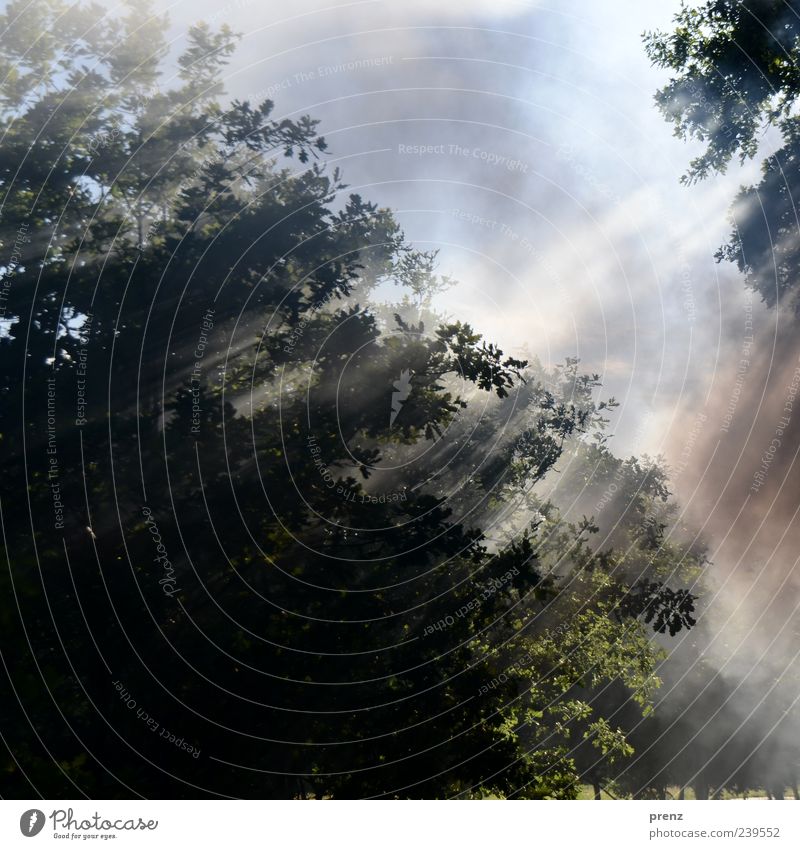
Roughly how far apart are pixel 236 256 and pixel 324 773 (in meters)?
4.36

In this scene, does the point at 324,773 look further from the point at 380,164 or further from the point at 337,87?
the point at 337,87

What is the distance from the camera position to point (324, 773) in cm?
418

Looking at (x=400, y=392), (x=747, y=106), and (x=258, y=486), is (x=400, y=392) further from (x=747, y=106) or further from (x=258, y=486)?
(x=747, y=106)

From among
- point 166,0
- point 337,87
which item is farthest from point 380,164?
point 166,0

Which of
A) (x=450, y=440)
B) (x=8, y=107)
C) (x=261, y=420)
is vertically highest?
(x=8, y=107)

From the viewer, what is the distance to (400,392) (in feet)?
14.8

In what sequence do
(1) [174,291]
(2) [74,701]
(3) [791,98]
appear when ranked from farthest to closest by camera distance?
(3) [791,98], (1) [174,291], (2) [74,701]
